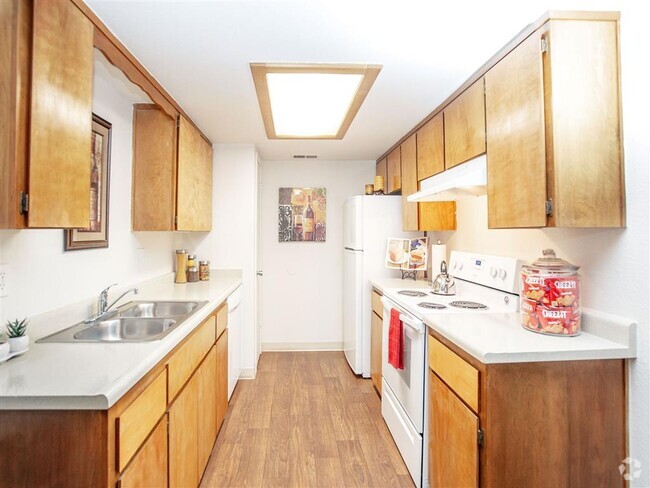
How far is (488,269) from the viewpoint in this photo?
194 centimetres

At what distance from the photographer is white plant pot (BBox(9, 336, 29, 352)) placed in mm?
1075

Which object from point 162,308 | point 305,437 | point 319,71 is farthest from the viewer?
point 305,437

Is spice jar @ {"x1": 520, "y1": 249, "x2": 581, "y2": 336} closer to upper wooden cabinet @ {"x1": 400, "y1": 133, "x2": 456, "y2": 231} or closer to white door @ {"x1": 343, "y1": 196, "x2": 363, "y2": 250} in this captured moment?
upper wooden cabinet @ {"x1": 400, "y1": 133, "x2": 456, "y2": 231}

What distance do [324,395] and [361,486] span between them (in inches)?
38.2

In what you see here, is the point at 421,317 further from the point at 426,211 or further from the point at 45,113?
the point at 45,113

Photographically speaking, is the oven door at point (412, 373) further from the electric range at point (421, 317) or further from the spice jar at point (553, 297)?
the spice jar at point (553, 297)

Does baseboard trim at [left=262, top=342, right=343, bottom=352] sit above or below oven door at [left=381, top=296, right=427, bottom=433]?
below

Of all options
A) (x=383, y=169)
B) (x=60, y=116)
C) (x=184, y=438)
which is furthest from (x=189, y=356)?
(x=383, y=169)

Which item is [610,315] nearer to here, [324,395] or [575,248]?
[575,248]

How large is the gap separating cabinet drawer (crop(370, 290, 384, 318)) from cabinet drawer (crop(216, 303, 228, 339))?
3.95 ft

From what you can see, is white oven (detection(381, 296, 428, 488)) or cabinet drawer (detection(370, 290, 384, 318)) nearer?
white oven (detection(381, 296, 428, 488))

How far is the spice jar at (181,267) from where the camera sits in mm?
2635

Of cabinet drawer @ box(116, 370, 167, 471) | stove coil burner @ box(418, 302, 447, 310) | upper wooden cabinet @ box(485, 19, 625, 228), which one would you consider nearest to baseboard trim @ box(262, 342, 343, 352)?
stove coil burner @ box(418, 302, 447, 310)

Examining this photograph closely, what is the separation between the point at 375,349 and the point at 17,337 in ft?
7.55
